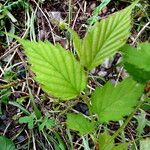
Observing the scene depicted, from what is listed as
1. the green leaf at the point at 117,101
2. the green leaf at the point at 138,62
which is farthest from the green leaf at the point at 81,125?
the green leaf at the point at 138,62

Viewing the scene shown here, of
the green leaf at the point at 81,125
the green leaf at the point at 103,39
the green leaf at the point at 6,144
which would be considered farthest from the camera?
the green leaf at the point at 6,144

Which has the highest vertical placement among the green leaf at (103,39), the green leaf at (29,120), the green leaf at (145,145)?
the green leaf at (103,39)

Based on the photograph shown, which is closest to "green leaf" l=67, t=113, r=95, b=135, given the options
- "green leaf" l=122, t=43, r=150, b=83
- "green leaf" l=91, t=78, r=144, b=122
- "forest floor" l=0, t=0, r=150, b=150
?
"green leaf" l=91, t=78, r=144, b=122

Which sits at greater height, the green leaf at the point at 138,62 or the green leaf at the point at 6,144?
the green leaf at the point at 138,62

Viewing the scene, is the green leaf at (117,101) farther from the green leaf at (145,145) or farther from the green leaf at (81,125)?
the green leaf at (145,145)

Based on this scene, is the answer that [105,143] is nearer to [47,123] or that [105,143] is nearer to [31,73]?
[47,123]

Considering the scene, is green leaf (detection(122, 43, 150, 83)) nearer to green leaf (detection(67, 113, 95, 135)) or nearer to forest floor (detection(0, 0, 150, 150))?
green leaf (detection(67, 113, 95, 135))

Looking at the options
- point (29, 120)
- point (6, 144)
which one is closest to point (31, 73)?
point (29, 120)
